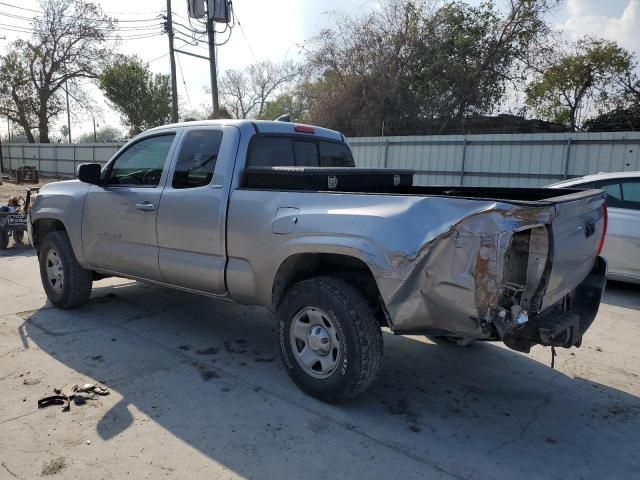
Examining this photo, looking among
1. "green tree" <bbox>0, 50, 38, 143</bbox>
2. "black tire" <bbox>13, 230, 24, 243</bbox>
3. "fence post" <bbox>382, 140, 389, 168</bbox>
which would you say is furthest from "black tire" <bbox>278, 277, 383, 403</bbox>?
"green tree" <bbox>0, 50, 38, 143</bbox>

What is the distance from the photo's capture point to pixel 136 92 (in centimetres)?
3803

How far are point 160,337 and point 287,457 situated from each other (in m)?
2.25

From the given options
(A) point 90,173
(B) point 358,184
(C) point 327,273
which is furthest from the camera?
(A) point 90,173

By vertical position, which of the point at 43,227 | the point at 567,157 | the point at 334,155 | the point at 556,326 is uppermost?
the point at 567,157

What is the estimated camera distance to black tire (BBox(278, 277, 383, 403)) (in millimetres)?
3172

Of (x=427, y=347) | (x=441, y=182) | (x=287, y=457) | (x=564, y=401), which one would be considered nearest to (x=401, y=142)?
(x=441, y=182)

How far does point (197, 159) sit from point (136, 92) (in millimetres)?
37440

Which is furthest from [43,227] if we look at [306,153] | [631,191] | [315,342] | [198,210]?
[631,191]

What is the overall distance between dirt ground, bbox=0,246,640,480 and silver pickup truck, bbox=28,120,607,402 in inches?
16.1

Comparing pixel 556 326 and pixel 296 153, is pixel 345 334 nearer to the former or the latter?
pixel 556 326

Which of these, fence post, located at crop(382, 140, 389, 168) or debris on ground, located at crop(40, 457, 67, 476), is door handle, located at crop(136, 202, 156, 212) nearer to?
debris on ground, located at crop(40, 457, 67, 476)

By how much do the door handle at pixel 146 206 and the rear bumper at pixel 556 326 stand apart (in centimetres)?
297

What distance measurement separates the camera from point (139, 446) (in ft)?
9.57

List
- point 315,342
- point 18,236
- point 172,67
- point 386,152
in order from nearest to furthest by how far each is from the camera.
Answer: point 315,342
point 18,236
point 386,152
point 172,67
